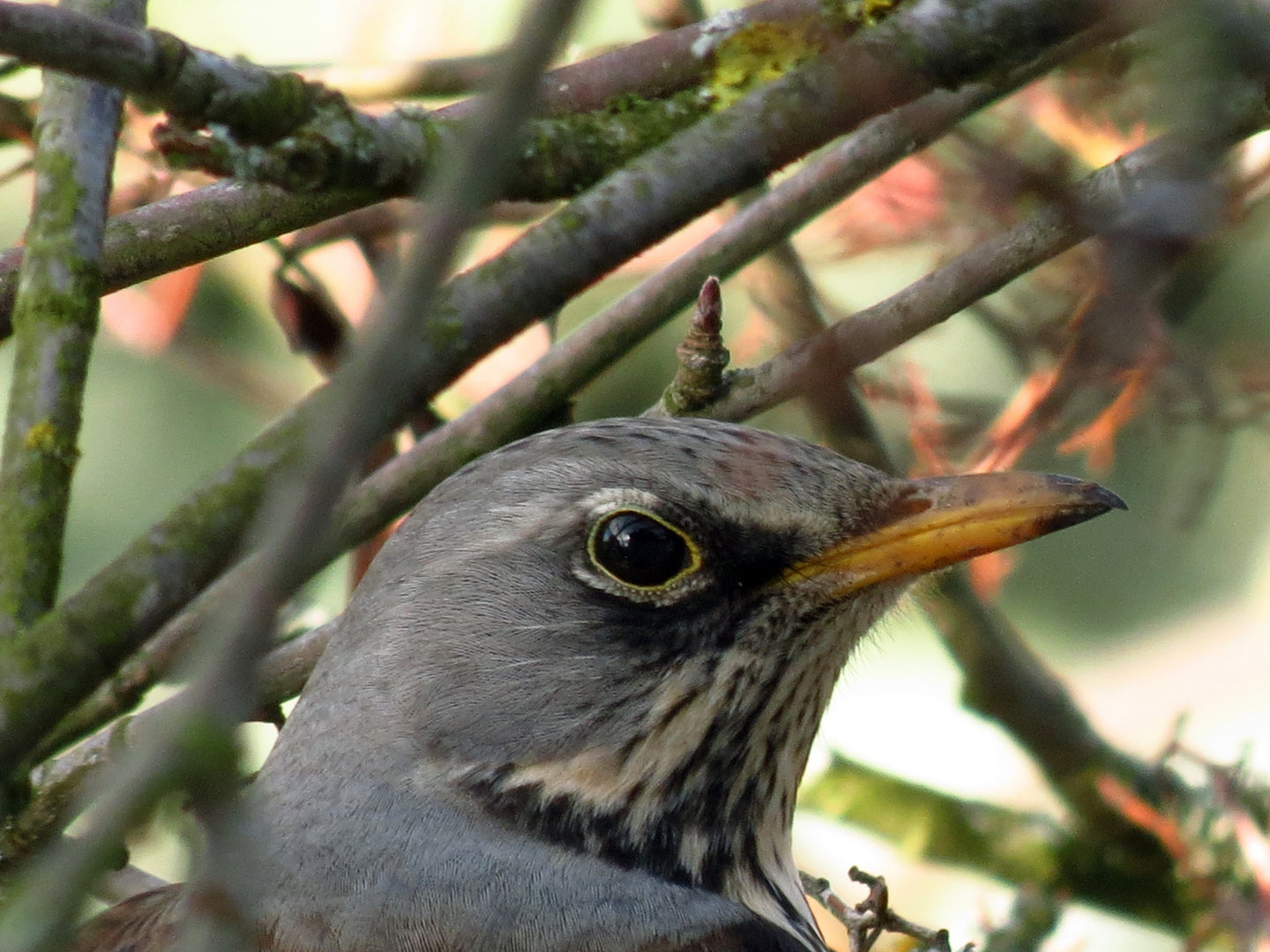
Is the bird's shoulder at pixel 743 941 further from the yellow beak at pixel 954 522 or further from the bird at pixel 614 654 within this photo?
the yellow beak at pixel 954 522

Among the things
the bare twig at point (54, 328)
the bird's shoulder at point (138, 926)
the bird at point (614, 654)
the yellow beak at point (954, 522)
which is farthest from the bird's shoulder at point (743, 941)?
the bare twig at point (54, 328)

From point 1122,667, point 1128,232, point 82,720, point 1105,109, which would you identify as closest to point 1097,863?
point 1122,667

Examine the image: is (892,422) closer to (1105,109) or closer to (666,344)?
(666,344)

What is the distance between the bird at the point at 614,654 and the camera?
316cm

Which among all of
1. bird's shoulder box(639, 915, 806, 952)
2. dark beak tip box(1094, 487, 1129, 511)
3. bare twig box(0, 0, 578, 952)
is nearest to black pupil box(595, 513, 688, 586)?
bird's shoulder box(639, 915, 806, 952)

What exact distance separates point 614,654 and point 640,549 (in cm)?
21

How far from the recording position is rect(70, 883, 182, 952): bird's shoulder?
115 inches

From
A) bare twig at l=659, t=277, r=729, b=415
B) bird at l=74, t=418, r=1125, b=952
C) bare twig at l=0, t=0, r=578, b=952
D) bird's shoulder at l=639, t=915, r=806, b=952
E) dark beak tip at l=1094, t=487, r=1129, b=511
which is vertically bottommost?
bare twig at l=0, t=0, r=578, b=952

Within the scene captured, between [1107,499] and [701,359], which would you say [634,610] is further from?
[1107,499]

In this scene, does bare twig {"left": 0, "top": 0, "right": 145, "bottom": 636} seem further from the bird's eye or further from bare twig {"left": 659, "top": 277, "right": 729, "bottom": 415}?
bare twig {"left": 659, "top": 277, "right": 729, "bottom": 415}

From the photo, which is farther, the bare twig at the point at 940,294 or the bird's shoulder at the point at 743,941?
the bird's shoulder at the point at 743,941

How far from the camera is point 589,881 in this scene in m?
3.13

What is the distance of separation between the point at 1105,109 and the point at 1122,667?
2360 mm

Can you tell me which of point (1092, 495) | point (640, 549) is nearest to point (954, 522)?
point (1092, 495)
